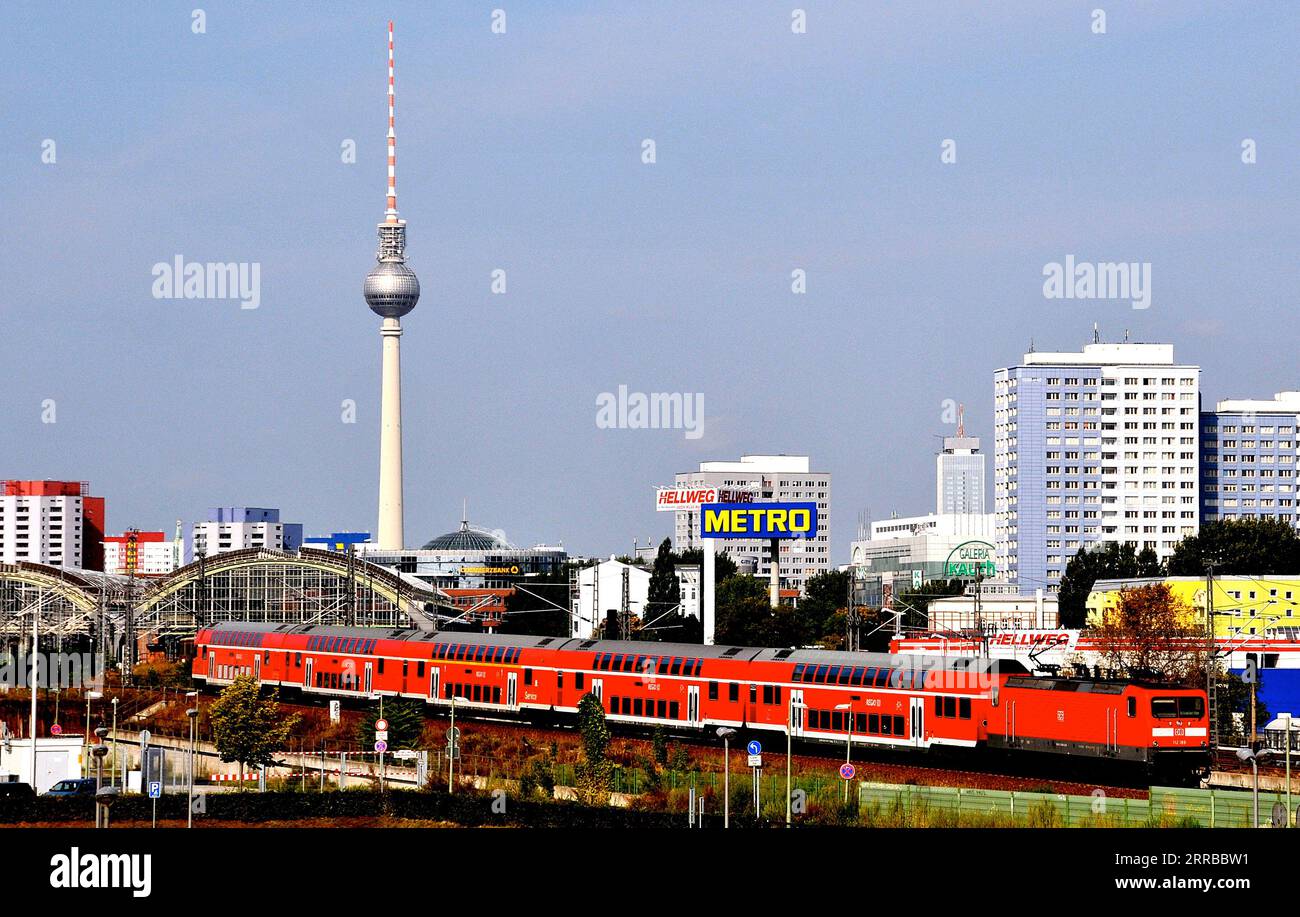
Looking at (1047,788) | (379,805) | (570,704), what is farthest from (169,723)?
(1047,788)

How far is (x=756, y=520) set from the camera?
472 feet

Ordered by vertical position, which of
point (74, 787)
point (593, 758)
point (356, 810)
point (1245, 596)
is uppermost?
point (1245, 596)

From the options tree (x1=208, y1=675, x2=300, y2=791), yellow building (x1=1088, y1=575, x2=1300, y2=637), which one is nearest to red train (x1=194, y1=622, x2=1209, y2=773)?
tree (x1=208, y1=675, x2=300, y2=791)

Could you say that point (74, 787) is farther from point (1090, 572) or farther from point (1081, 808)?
point (1090, 572)

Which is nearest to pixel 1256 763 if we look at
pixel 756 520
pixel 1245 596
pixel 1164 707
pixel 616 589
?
pixel 1164 707

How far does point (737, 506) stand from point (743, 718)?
77525 millimetres

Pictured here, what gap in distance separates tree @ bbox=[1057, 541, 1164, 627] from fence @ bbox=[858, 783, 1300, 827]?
118 m

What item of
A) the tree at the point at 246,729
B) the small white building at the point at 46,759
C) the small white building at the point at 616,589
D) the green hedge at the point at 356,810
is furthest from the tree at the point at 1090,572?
the green hedge at the point at 356,810

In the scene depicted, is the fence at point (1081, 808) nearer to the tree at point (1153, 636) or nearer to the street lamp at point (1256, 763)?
the street lamp at point (1256, 763)

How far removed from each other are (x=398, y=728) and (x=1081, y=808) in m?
30.8

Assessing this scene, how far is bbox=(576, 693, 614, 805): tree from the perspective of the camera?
5578 cm

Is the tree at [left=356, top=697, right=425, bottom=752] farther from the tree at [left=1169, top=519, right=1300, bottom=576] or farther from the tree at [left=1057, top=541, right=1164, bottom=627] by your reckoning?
the tree at [left=1057, top=541, right=1164, bottom=627]

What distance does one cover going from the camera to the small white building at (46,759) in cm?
6506
